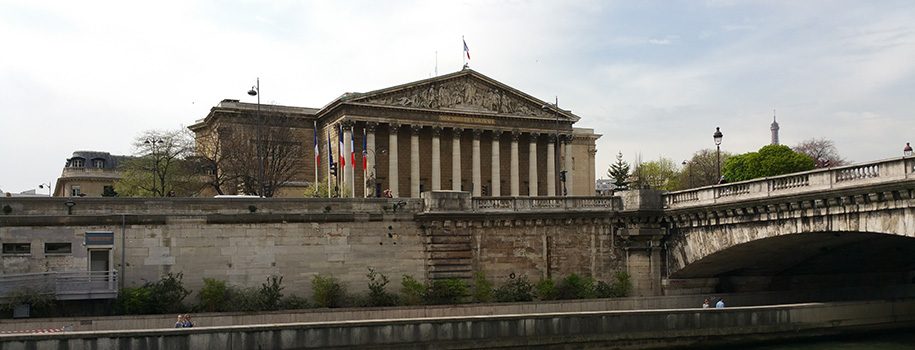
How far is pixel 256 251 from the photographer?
120ft

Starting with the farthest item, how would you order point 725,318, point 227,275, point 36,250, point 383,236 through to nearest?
point 383,236 → point 227,275 → point 36,250 → point 725,318

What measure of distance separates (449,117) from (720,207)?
140ft

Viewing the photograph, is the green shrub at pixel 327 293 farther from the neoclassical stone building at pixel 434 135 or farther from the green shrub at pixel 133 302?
the neoclassical stone building at pixel 434 135

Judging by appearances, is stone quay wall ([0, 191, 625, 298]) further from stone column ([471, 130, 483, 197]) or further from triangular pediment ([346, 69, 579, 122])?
stone column ([471, 130, 483, 197])

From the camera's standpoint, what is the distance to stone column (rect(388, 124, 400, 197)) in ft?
244

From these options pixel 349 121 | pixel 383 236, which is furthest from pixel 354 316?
pixel 349 121

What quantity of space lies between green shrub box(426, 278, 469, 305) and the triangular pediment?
36260 millimetres

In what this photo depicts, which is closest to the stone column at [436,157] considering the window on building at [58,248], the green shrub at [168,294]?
the green shrub at [168,294]

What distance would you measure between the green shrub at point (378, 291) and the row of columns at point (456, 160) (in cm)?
3346

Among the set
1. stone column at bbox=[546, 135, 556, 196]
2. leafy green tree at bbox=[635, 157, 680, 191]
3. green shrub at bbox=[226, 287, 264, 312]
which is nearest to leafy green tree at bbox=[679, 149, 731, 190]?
leafy green tree at bbox=[635, 157, 680, 191]

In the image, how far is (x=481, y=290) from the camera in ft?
126

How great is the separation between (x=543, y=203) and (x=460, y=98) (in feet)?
122

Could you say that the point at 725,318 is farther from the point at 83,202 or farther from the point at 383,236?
the point at 83,202

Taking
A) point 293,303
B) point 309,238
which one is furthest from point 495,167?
point 293,303
